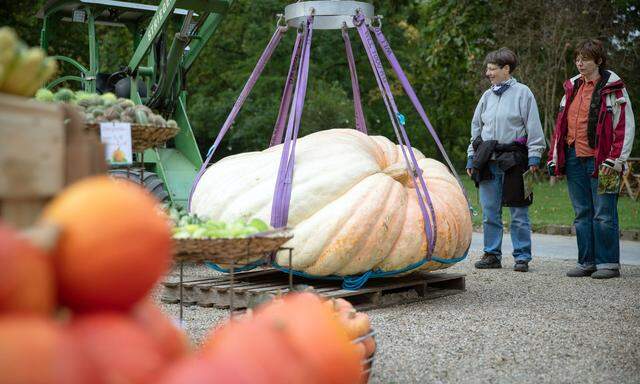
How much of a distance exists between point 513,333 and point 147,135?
2570mm

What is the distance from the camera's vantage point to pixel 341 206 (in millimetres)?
5348

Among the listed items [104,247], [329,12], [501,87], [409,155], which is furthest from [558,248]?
[104,247]

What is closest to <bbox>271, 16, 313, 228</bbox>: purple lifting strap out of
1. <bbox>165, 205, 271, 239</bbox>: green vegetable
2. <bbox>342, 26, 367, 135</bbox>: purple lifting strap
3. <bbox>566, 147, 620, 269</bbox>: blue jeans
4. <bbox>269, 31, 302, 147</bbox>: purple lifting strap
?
<bbox>269, 31, 302, 147</bbox>: purple lifting strap

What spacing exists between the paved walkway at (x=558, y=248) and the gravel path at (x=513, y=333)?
173cm

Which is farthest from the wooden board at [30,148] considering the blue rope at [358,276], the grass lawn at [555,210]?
the grass lawn at [555,210]

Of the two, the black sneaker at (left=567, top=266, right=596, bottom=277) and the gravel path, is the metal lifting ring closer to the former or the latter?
the gravel path

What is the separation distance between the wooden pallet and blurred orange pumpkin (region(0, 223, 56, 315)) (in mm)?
4013

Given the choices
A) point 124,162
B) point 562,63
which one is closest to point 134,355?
point 124,162

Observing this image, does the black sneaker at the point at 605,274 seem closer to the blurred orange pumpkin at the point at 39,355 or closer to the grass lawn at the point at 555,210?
the grass lawn at the point at 555,210

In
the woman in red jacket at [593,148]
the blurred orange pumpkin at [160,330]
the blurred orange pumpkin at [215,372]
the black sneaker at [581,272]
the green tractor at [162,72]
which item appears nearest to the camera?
the blurred orange pumpkin at [215,372]

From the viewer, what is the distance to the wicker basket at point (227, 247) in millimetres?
3191

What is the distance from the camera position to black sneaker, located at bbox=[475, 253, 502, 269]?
7812mm

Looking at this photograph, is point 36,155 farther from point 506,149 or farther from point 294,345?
point 506,149

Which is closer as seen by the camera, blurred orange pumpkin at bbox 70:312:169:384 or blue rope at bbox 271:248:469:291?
blurred orange pumpkin at bbox 70:312:169:384
